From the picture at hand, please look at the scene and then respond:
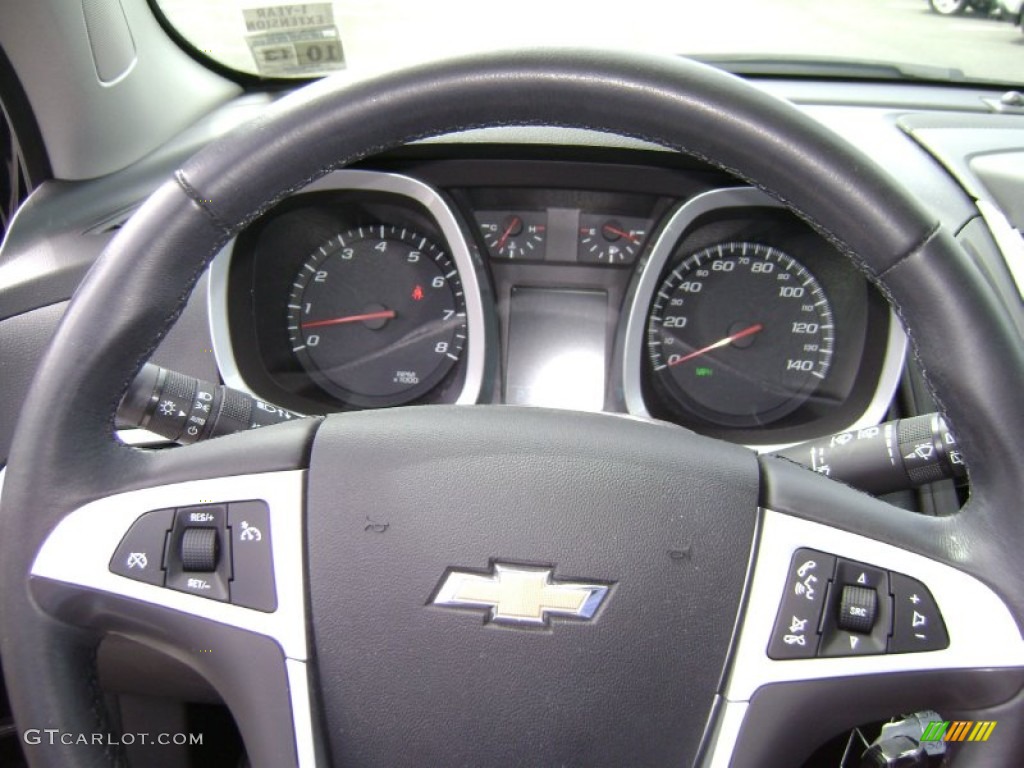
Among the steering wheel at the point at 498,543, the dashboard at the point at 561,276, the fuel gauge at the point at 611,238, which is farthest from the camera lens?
the fuel gauge at the point at 611,238

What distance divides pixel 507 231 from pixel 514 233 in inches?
0.6

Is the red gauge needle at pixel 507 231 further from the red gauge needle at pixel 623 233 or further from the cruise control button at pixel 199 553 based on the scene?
the cruise control button at pixel 199 553

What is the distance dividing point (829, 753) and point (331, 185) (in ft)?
4.42

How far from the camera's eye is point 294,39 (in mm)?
2090

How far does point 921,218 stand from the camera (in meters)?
0.83

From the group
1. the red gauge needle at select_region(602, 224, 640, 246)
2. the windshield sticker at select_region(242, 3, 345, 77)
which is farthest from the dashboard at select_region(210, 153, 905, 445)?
the windshield sticker at select_region(242, 3, 345, 77)

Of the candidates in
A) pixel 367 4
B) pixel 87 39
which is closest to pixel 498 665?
pixel 87 39

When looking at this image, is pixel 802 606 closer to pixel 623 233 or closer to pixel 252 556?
pixel 252 556

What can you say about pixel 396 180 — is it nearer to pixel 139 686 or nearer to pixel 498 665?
pixel 139 686

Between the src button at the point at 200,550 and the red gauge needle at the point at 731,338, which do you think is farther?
the red gauge needle at the point at 731,338

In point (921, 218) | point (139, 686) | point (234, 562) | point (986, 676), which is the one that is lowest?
point (139, 686)

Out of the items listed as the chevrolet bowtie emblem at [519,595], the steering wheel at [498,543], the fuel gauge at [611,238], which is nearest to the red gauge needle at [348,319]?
the fuel gauge at [611,238]

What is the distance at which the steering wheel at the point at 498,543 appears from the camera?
86cm

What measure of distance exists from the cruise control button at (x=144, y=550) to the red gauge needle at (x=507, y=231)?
125 centimetres
